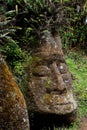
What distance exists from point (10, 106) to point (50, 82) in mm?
2512

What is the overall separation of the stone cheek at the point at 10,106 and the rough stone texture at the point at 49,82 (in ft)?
6.69

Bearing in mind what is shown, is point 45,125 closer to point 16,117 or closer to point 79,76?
point 16,117

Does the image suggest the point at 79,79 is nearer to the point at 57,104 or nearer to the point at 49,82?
the point at 49,82

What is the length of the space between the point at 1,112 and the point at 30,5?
4095 millimetres

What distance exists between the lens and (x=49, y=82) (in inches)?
328

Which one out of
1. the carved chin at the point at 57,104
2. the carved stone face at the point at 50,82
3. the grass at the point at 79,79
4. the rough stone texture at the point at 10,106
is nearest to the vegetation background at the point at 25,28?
the grass at the point at 79,79

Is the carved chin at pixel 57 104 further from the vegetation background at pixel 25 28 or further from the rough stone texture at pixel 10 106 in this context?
the rough stone texture at pixel 10 106

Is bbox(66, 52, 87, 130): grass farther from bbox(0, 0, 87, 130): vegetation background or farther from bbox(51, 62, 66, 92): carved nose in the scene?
bbox(51, 62, 66, 92): carved nose

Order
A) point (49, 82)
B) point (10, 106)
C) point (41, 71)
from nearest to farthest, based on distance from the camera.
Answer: point (10, 106), point (49, 82), point (41, 71)

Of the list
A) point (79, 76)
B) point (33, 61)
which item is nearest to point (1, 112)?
point (33, 61)

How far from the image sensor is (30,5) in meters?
9.23

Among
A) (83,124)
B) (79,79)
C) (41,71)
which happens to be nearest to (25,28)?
(41,71)

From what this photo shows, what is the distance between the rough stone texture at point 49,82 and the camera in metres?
8.12

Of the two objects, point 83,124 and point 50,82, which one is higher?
point 50,82
